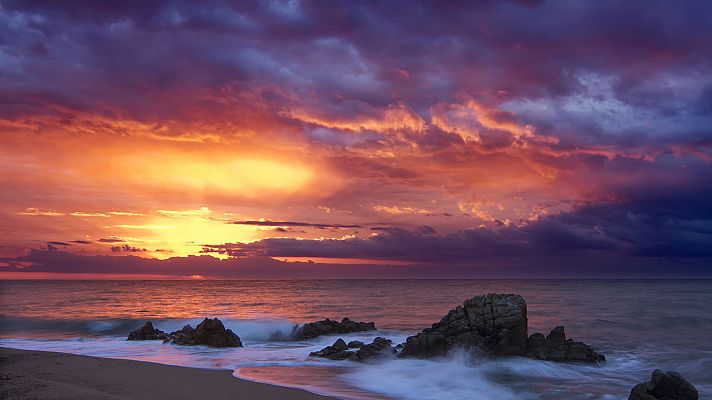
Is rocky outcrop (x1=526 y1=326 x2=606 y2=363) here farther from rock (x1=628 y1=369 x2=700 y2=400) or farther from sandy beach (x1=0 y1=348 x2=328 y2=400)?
sandy beach (x1=0 y1=348 x2=328 y2=400)

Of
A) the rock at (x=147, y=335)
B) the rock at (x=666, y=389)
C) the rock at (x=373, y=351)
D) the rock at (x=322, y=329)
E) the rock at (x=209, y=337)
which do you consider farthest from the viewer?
the rock at (x=322, y=329)

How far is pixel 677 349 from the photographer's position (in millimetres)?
32438

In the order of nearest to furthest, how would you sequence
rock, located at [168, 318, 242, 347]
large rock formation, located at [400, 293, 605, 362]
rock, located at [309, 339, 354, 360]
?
rock, located at [309, 339, 354, 360] < large rock formation, located at [400, 293, 605, 362] < rock, located at [168, 318, 242, 347]

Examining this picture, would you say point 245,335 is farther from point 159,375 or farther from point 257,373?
point 159,375

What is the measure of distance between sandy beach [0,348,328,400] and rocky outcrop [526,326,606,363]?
1464cm

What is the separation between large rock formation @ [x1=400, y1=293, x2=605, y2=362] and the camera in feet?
82.6

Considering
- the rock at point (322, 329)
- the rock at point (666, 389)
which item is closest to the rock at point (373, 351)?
the rock at point (322, 329)

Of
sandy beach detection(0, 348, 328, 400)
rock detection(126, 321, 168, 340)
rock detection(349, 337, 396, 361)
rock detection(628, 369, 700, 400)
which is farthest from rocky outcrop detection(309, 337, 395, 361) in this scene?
rock detection(628, 369, 700, 400)

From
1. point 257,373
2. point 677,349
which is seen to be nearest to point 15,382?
point 257,373

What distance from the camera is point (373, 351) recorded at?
83.5 ft

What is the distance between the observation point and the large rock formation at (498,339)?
2519 cm

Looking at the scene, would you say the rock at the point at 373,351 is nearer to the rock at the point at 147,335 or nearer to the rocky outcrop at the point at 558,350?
the rocky outcrop at the point at 558,350

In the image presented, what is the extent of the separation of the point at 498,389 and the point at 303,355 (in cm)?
1149

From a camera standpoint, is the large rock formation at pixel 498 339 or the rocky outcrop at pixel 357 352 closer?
the rocky outcrop at pixel 357 352
